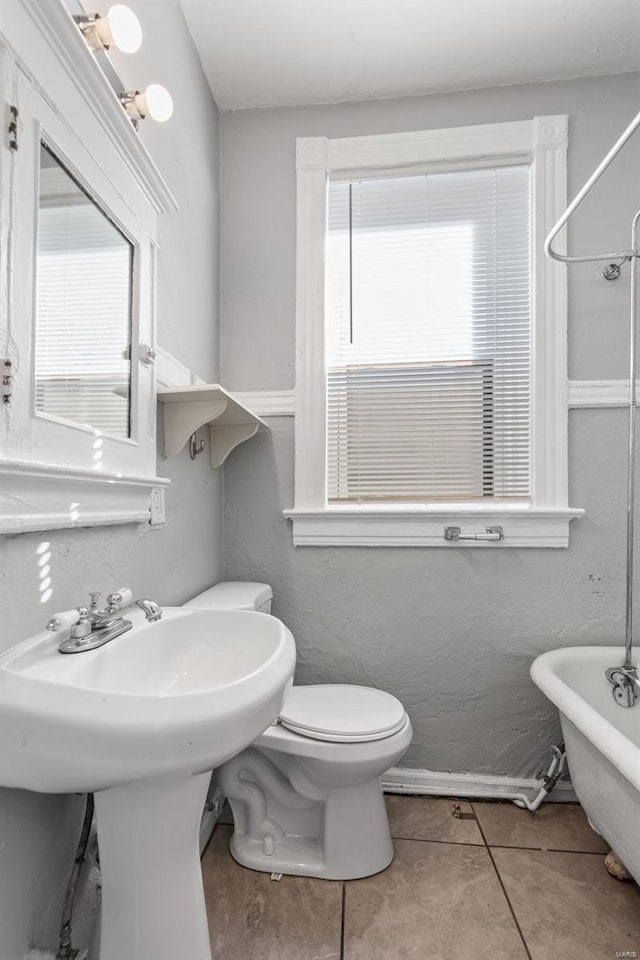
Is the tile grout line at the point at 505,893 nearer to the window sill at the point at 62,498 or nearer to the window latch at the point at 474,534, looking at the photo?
the window latch at the point at 474,534

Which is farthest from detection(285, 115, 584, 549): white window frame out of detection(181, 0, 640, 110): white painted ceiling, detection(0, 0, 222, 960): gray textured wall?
detection(0, 0, 222, 960): gray textured wall

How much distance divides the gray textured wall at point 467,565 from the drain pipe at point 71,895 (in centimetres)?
99

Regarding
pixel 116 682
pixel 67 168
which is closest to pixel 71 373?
pixel 67 168

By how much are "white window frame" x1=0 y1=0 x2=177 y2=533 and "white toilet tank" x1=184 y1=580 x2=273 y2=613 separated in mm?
435

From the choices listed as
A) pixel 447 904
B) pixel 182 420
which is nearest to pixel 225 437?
pixel 182 420

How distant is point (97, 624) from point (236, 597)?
2.30 ft

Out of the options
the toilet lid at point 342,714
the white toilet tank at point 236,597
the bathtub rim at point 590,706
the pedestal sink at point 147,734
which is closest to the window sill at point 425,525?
the white toilet tank at point 236,597

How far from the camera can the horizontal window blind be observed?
1836mm

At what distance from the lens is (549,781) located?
1.64m

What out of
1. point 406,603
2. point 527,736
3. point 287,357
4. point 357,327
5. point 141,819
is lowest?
point 527,736

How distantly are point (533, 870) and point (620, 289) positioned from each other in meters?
1.85

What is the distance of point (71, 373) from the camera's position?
0.96 meters

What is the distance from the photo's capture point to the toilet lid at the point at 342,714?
132cm

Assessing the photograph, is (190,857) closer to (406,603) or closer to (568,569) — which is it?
(406,603)
